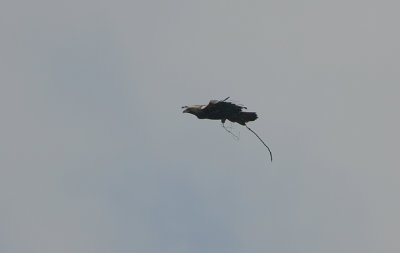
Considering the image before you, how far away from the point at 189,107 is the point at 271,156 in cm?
410

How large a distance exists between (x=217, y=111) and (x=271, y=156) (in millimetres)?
2737

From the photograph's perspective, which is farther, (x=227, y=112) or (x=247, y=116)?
(x=227, y=112)

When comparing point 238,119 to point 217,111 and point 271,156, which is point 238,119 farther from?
point 271,156

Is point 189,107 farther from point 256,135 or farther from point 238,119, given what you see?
point 256,135

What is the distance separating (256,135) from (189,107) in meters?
3.77

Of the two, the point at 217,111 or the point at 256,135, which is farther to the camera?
the point at 217,111

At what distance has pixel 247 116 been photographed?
824 inches

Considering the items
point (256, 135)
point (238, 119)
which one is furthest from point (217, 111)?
point (256, 135)

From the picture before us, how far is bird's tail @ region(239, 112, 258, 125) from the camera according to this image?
20828 mm

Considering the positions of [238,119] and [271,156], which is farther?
[238,119]

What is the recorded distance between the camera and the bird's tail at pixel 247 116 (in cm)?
2083

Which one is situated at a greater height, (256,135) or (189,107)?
(189,107)

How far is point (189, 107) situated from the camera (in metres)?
22.6

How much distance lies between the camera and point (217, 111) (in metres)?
21.5
